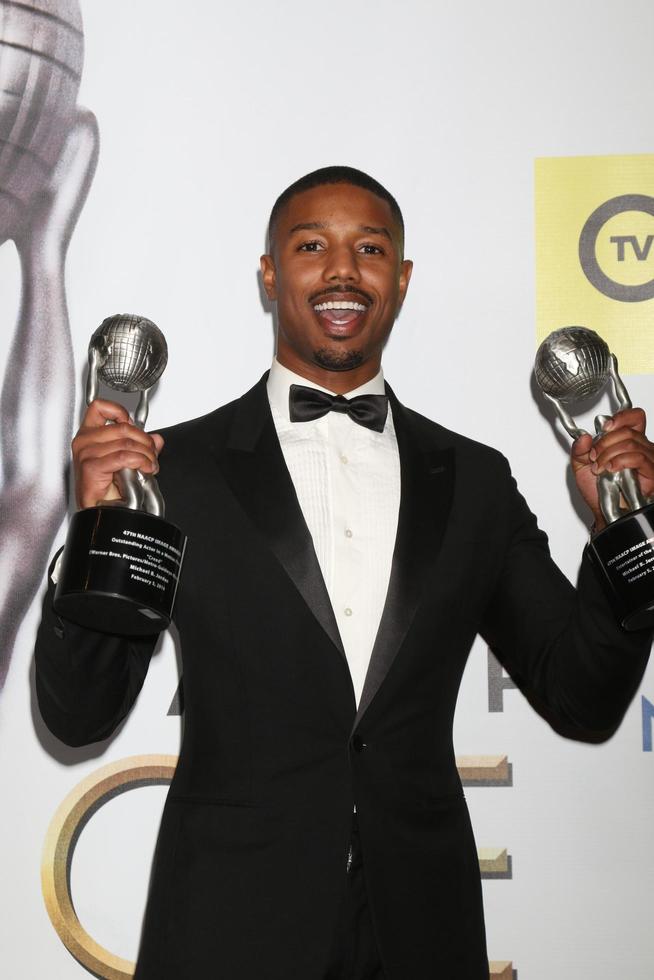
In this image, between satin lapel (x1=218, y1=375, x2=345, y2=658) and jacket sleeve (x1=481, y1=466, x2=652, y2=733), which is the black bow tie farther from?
jacket sleeve (x1=481, y1=466, x2=652, y2=733)

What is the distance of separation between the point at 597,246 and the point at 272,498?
1.12 m

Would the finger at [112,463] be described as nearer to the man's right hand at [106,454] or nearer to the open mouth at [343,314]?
the man's right hand at [106,454]

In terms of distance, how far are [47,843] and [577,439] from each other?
1.52 meters

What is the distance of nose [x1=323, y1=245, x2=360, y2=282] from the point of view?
80.7 inches

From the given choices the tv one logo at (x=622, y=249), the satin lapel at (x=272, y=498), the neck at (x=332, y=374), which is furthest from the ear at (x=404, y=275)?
the tv one logo at (x=622, y=249)

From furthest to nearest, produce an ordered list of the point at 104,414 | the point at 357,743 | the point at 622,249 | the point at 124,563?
the point at 622,249
the point at 357,743
the point at 104,414
the point at 124,563

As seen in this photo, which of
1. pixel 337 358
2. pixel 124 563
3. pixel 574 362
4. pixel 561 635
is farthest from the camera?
pixel 337 358

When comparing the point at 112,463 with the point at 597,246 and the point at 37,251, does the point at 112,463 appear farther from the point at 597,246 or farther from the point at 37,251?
the point at 597,246

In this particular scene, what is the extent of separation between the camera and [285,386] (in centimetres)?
215

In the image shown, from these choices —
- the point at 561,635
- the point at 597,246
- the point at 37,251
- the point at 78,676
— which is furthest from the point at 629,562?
the point at 37,251

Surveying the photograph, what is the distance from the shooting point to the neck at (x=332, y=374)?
2.17 metres

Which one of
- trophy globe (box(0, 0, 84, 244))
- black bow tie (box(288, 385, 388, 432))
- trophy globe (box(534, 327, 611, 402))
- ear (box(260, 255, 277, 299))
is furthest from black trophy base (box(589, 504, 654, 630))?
trophy globe (box(0, 0, 84, 244))

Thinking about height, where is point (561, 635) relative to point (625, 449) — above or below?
below

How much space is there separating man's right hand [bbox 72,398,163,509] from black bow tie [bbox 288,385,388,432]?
459 mm
